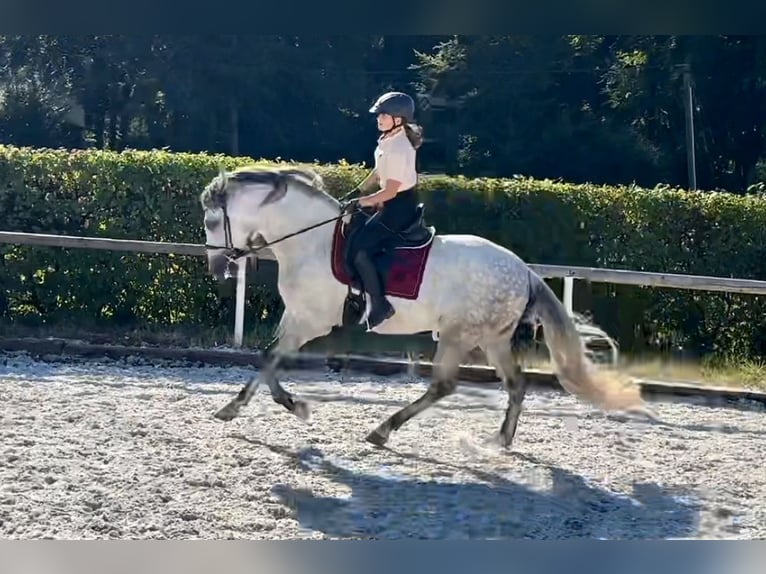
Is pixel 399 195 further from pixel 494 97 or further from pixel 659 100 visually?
pixel 659 100

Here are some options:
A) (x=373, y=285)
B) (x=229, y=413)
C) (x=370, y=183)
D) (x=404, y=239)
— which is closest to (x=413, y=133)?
(x=370, y=183)

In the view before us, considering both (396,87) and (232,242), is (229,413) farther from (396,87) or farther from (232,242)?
(396,87)

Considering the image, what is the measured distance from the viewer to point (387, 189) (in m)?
4.50

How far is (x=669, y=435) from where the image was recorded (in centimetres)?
562

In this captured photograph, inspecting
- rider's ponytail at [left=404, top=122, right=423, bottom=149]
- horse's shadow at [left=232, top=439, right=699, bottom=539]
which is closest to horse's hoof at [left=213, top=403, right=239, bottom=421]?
horse's shadow at [left=232, top=439, right=699, bottom=539]

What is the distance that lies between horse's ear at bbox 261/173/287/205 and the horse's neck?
9 centimetres

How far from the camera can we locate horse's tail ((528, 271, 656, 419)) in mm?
4879

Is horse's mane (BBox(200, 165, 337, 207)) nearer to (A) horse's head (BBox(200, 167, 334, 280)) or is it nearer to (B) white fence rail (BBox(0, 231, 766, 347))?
(A) horse's head (BBox(200, 167, 334, 280))

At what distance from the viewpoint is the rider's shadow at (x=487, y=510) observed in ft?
12.7

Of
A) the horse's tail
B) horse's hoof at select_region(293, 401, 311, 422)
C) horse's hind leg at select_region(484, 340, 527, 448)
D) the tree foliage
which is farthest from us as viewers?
the tree foliage

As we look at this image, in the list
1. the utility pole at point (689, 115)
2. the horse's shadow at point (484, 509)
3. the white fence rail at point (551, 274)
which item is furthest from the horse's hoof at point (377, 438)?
the utility pole at point (689, 115)

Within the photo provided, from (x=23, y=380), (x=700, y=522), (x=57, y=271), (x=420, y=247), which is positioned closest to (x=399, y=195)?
(x=420, y=247)

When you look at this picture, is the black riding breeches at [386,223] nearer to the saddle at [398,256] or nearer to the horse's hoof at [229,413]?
the saddle at [398,256]
